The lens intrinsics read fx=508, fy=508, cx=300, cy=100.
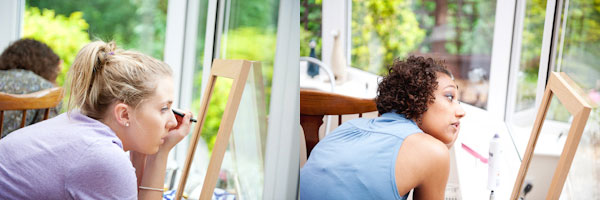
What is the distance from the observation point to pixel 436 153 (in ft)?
3.86

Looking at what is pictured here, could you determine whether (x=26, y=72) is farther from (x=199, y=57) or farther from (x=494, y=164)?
(x=494, y=164)

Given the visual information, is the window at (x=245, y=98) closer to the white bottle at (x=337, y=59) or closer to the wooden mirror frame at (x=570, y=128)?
the white bottle at (x=337, y=59)

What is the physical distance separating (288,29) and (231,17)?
3.91ft

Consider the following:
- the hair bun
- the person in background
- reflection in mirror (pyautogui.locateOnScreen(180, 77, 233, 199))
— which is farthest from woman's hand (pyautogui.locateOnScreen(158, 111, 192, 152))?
the person in background

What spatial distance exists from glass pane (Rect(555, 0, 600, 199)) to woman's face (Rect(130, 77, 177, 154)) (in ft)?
2.99

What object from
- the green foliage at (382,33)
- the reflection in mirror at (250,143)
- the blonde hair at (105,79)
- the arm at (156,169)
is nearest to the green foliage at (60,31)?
the reflection in mirror at (250,143)

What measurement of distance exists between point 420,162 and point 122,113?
2.32ft

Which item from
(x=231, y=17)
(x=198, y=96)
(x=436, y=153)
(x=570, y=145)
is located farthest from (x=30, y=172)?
(x=198, y=96)

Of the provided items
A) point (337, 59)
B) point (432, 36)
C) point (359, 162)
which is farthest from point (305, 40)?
point (359, 162)

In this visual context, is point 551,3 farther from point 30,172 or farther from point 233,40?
point 30,172

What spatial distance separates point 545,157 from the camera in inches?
46.9

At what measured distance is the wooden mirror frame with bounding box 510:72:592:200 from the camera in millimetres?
872

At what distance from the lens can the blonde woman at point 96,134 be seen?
3.51 ft

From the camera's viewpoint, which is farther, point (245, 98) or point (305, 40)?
point (305, 40)
